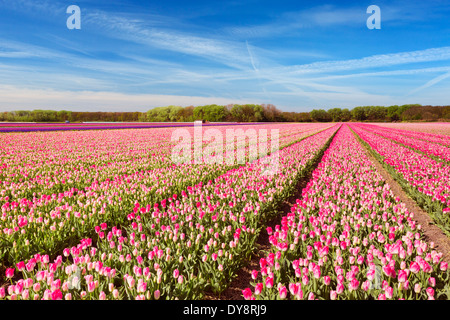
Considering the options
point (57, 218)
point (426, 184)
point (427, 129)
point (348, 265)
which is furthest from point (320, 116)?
point (57, 218)

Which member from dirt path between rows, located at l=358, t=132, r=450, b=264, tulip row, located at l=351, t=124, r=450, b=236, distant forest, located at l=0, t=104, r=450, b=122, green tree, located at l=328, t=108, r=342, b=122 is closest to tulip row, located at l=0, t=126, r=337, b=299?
dirt path between rows, located at l=358, t=132, r=450, b=264

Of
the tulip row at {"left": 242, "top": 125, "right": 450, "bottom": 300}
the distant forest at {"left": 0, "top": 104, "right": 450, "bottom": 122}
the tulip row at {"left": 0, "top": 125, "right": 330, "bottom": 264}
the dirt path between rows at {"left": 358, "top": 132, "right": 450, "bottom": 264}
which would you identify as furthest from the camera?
the distant forest at {"left": 0, "top": 104, "right": 450, "bottom": 122}

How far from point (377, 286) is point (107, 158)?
522 inches

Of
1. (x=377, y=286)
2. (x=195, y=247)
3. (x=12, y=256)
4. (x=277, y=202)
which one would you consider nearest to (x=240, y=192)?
(x=277, y=202)

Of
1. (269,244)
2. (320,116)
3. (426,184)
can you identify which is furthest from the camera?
(320,116)

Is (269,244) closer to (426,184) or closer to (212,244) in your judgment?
(212,244)

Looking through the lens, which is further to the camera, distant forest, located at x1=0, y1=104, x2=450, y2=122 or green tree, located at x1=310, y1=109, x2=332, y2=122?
green tree, located at x1=310, y1=109, x2=332, y2=122

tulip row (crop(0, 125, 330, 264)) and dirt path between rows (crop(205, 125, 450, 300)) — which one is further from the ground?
tulip row (crop(0, 125, 330, 264))

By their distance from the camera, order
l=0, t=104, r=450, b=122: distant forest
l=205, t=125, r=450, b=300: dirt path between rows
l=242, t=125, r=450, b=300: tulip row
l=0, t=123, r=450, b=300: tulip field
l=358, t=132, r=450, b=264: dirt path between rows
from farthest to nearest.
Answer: l=0, t=104, r=450, b=122: distant forest → l=358, t=132, r=450, b=264: dirt path between rows → l=205, t=125, r=450, b=300: dirt path between rows → l=0, t=123, r=450, b=300: tulip field → l=242, t=125, r=450, b=300: tulip row

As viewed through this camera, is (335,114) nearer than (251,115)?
No

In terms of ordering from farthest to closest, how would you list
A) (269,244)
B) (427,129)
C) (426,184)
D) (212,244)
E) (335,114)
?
(335,114) < (427,129) < (426,184) < (269,244) < (212,244)

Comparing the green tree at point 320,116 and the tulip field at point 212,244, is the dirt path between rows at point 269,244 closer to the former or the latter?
the tulip field at point 212,244

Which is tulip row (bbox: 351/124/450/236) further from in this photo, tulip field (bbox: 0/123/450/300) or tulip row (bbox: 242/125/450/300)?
tulip row (bbox: 242/125/450/300)

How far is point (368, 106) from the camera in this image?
589ft
